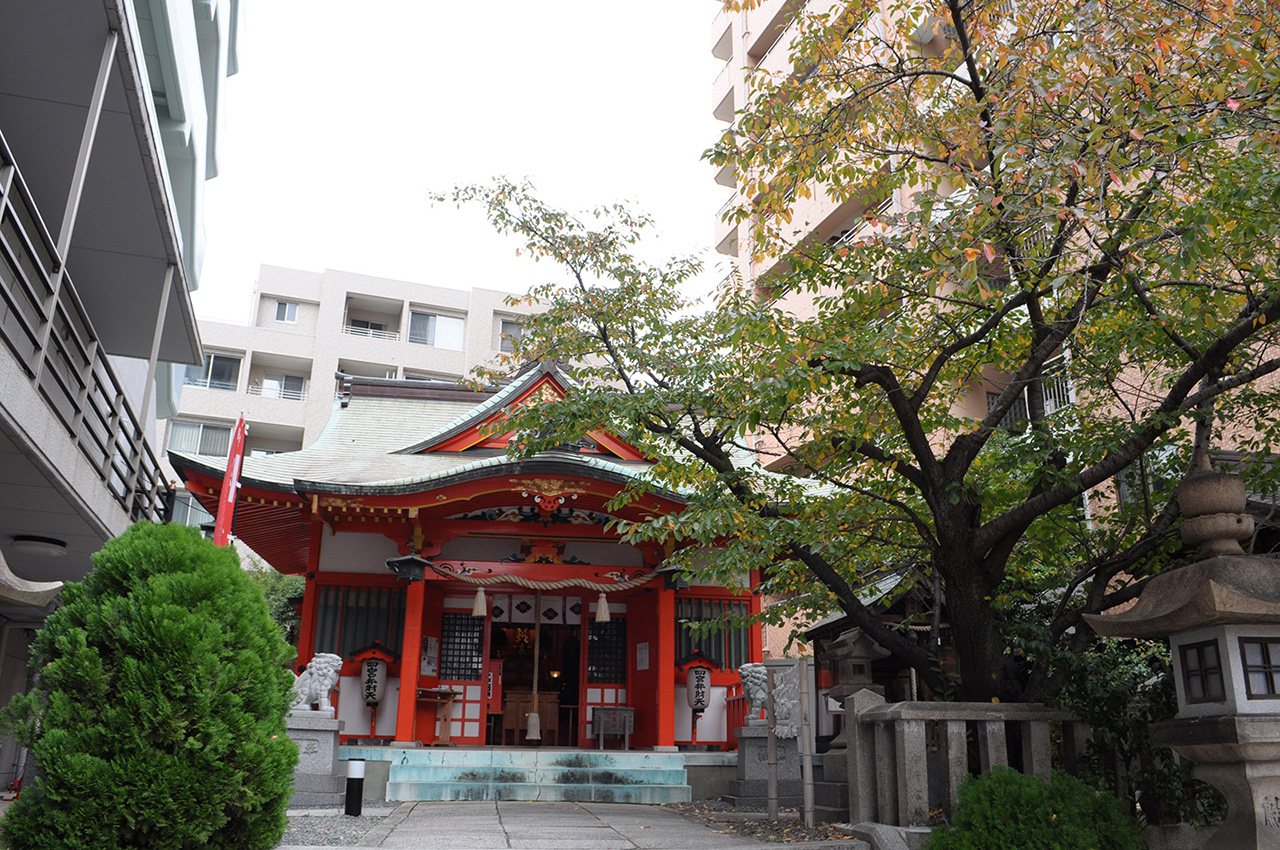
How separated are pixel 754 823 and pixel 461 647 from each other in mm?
6771

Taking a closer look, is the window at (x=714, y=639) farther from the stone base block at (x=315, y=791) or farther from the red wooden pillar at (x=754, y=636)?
the stone base block at (x=315, y=791)

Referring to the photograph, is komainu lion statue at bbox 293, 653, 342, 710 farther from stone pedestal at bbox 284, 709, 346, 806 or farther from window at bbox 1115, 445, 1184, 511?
window at bbox 1115, 445, 1184, 511

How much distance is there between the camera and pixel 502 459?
13.0 m

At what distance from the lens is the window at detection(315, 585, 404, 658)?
44.2 feet

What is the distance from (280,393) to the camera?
110 ft

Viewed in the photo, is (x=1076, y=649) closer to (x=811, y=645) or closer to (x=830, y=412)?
(x=830, y=412)

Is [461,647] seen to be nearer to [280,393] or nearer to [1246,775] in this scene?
[1246,775]

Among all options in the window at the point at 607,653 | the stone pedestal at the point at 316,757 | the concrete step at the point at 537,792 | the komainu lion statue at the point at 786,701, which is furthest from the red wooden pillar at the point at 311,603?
the komainu lion statue at the point at 786,701

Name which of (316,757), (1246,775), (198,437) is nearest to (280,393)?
(198,437)

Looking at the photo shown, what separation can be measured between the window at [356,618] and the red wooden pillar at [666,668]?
12.8 feet

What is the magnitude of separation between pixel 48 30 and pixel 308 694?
281 inches

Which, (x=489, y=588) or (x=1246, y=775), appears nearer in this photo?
(x=1246, y=775)

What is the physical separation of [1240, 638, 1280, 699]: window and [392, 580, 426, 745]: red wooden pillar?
32.9ft

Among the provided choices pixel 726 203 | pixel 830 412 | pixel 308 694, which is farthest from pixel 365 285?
pixel 830 412
